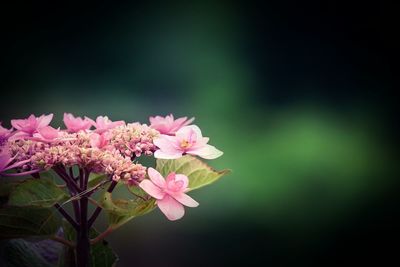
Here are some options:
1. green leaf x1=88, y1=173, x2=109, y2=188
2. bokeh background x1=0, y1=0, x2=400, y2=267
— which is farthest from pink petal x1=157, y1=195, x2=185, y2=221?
bokeh background x1=0, y1=0, x2=400, y2=267

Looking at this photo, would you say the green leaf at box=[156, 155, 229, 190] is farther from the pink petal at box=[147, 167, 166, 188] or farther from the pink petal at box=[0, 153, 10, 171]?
the pink petal at box=[0, 153, 10, 171]

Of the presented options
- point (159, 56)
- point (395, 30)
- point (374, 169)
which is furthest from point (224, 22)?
point (374, 169)

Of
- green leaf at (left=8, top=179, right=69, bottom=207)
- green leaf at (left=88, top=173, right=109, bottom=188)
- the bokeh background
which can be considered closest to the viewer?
green leaf at (left=8, top=179, right=69, bottom=207)

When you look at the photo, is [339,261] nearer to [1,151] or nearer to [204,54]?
[204,54]

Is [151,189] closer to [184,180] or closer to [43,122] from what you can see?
[184,180]

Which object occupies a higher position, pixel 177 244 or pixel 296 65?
pixel 296 65

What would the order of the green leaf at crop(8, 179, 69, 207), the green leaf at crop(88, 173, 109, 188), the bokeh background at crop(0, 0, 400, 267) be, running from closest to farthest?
the green leaf at crop(8, 179, 69, 207) → the green leaf at crop(88, 173, 109, 188) → the bokeh background at crop(0, 0, 400, 267)
